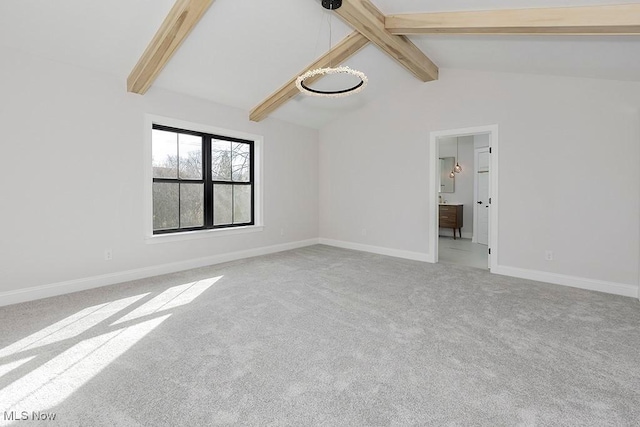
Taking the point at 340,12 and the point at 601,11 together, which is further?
the point at 340,12

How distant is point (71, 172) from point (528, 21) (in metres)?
4.72

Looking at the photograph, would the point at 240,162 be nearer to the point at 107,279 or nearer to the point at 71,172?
the point at 71,172

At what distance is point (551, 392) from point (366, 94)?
4.68 m

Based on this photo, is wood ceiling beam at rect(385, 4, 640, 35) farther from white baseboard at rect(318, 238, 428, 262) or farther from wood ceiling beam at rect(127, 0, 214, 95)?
white baseboard at rect(318, 238, 428, 262)

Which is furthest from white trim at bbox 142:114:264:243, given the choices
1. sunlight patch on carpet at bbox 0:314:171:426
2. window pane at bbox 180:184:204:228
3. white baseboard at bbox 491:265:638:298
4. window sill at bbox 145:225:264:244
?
white baseboard at bbox 491:265:638:298

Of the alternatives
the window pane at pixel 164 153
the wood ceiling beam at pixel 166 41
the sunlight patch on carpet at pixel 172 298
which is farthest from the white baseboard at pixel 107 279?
the wood ceiling beam at pixel 166 41

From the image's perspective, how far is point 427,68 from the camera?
4.28 metres

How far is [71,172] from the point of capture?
3205mm

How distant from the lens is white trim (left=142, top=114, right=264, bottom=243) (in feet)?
12.4

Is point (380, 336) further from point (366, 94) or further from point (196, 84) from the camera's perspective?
point (366, 94)

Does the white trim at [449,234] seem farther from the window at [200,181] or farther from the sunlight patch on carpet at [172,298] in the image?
the sunlight patch on carpet at [172,298]

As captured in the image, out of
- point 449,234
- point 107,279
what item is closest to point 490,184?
point 449,234

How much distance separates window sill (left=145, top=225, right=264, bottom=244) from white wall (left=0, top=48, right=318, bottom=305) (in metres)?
0.08

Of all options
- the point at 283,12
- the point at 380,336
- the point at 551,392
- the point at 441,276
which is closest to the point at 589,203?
the point at 441,276
